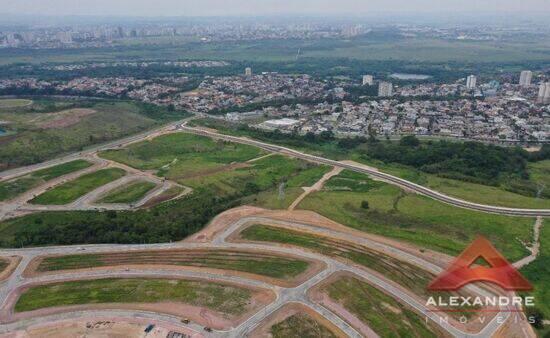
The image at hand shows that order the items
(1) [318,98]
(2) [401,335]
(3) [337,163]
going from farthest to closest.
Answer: (1) [318,98], (3) [337,163], (2) [401,335]

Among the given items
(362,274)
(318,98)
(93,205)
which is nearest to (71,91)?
(318,98)

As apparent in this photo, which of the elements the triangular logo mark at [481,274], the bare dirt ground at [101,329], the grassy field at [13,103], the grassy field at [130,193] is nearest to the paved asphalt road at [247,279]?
the bare dirt ground at [101,329]

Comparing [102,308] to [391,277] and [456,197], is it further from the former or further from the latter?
[456,197]

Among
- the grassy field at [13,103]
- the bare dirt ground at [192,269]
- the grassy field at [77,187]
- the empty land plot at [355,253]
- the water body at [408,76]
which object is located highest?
the grassy field at [13,103]

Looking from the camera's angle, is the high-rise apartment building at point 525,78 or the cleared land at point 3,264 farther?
the high-rise apartment building at point 525,78

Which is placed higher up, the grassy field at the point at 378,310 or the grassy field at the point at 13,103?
the grassy field at the point at 13,103

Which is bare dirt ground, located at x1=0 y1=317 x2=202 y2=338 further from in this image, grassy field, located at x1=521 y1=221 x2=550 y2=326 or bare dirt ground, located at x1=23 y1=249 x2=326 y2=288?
grassy field, located at x1=521 y1=221 x2=550 y2=326

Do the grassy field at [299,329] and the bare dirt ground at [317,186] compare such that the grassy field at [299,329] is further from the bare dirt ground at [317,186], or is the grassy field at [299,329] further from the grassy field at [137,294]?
the bare dirt ground at [317,186]

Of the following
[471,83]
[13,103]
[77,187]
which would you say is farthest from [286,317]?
[471,83]
